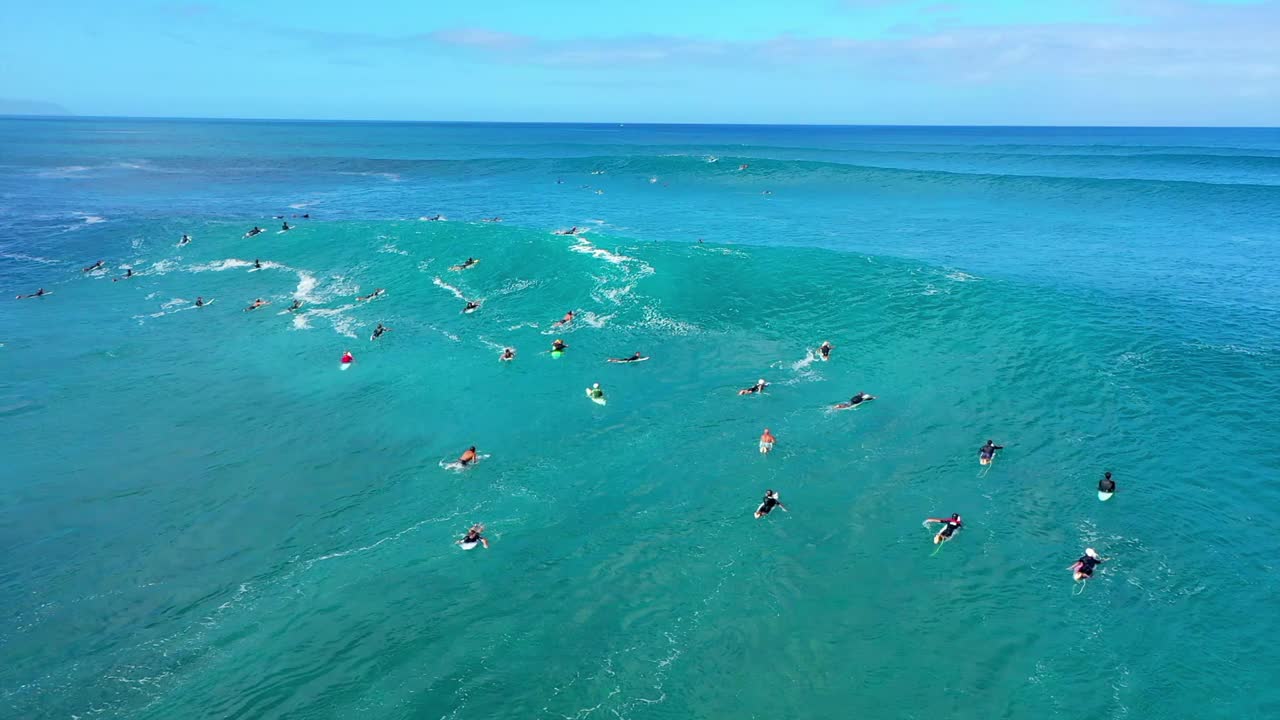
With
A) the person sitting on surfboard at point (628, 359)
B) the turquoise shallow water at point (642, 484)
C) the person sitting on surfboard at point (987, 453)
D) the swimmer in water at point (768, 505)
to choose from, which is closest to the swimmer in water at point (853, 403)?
the turquoise shallow water at point (642, 484)

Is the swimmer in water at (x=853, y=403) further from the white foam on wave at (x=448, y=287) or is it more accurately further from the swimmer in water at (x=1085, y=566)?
the white foam on wave at (x=448, y=287)

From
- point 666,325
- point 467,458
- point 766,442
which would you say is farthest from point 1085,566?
point 666,325

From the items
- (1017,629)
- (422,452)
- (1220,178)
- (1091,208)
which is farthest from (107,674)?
(1220,178)

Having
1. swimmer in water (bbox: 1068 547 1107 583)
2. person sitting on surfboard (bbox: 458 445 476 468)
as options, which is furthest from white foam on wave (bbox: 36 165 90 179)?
swimmer in water (bbox: 1068 547 1107 583)

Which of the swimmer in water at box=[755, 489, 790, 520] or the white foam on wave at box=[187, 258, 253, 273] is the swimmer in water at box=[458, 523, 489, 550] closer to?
the swimmer in water at box=[755, 489, 790, 520]

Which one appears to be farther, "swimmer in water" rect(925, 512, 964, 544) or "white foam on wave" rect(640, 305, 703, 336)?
"white foam on wave" rect(640, 305, 703, 336)

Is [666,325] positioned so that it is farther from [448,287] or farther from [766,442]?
[448,287]
